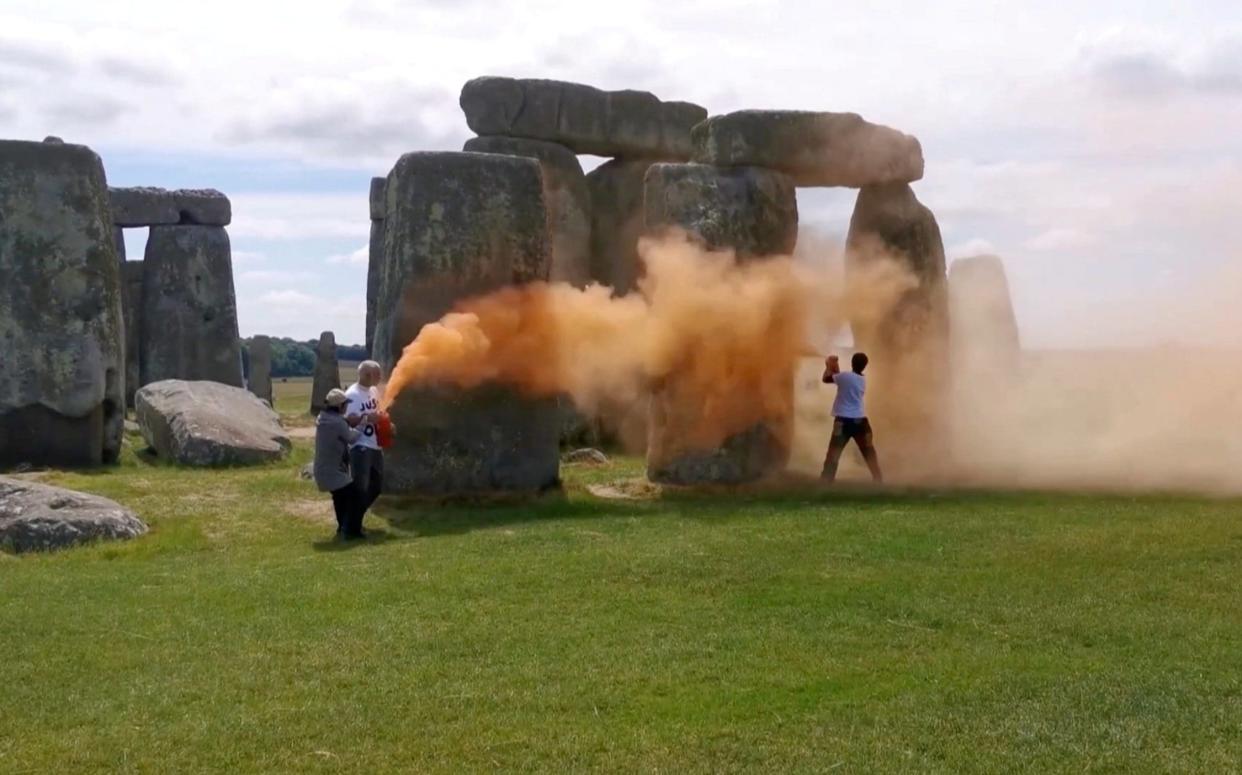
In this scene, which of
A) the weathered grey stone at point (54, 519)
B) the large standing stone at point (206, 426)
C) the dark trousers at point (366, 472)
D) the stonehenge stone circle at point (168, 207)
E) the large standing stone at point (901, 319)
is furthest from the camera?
the stonehenge stone circle at point (168, 207)

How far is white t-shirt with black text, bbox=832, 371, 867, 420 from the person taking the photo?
17.0 m

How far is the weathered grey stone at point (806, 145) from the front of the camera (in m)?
16.8

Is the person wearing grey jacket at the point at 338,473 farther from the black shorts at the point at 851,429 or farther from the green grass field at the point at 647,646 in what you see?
the black shorts at the point at 851,429

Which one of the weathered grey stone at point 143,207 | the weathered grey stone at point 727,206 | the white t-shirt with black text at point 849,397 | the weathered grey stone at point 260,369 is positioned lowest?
the white t-shirt with black text at point 849,397

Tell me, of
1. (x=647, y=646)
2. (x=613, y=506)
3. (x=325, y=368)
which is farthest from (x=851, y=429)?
(x=325, y=368)

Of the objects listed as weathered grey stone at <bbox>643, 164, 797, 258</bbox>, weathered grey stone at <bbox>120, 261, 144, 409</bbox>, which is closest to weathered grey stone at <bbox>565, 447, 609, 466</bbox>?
weathered grey stone at <bbox>643, 164, 797, 258</bbox>

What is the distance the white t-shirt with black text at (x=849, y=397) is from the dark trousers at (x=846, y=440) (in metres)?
0.06

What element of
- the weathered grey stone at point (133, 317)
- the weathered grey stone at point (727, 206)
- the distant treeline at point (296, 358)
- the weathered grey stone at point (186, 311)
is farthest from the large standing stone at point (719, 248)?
the distant treeline at point (296, 358)

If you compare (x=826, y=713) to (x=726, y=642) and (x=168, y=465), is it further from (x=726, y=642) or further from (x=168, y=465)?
(x=168, y=465)

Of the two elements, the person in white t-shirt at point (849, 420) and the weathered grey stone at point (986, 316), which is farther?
the weathered grey stone at point (986, 316)

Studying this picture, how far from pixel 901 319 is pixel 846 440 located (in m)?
2.57

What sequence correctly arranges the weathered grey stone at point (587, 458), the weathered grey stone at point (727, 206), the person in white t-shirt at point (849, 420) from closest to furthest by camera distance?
the weathered grey stone at point (727, 206), the person in white t-shirt at point (849, 420), the weathered grey stone at point (587, 458)

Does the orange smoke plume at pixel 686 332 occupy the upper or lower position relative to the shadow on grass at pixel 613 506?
upper

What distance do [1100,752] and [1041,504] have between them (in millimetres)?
8039
